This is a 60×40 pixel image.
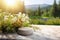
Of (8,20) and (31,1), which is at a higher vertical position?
(31,1)

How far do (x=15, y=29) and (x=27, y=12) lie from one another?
657 mm

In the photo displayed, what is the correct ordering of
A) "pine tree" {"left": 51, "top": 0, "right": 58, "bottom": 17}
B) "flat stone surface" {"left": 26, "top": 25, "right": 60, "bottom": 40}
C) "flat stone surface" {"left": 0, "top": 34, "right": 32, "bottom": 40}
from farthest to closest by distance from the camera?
"pine tree" {"left": 51, "top": 0, "right": 58, "bottom": 17} → "flat stone surface" {"left": 26, "top": 25, "right": 60, "bottom": 40} → "flat stone surface" {"left": 0, "top": 34, "right": 32, "bottom": 40}

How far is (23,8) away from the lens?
2.76m

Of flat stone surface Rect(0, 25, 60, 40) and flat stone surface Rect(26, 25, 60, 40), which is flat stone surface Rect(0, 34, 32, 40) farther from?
flat stone surface Rect(26, 25, 60, 40)

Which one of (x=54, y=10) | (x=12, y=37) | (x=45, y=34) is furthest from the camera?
(x=54, y=10)

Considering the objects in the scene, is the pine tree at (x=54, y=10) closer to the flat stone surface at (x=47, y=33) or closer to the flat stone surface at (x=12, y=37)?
the flat stone surface at (x=47, y=33)

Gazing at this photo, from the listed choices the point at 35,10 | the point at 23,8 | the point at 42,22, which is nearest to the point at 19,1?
the point at 23,8

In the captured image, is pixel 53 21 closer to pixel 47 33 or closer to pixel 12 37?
pixel 47 33

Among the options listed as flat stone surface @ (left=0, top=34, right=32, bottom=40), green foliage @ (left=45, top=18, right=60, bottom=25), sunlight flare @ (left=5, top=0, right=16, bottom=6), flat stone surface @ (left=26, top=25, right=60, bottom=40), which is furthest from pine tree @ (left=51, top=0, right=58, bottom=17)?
flat stone surface @ (left=0, top=34, right=32, bottom=40)

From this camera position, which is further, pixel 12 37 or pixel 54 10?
pixel 54 10

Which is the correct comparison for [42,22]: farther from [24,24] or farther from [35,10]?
[24,24]

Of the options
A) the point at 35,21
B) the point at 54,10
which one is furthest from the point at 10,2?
the point at 54,10

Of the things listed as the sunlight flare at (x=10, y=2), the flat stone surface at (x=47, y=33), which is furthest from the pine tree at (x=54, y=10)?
the sunlight flare at (x=10, y=2)

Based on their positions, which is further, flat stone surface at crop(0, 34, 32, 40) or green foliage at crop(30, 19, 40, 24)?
green foliage at crop(30, 19, 40, 24)
